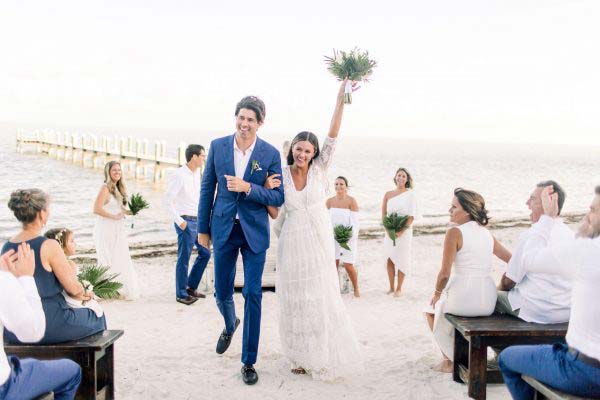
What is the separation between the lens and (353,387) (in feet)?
15.7

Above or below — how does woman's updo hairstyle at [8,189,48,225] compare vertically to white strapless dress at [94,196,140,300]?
above

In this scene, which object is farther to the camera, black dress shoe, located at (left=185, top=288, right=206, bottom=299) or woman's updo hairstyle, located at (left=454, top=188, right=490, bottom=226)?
black dress shoe, located at (left=185, top=288, right=206, bottom=299)

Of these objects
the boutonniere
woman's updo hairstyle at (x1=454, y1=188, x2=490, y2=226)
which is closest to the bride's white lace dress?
the boutonniere

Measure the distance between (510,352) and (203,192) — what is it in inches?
114

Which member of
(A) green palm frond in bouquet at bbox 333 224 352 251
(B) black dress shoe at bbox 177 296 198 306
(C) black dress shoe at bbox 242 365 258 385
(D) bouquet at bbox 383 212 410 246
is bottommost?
(B) black dress shoe at bbox 177 296 198 306

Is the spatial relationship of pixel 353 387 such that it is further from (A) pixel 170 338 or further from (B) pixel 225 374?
(A) pixel 170 338

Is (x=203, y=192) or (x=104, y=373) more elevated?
(x=203, y=192)

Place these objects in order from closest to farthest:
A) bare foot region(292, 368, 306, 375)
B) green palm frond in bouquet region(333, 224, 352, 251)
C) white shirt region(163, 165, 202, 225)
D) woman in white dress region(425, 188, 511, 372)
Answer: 1. woman in white dress region(425, 188, 511, 372)
2. bare foot region(292, 368, 306, 375)
3. white shirt region(163, 165, 202, 225)
4. green palm frond in bouquet region(333, 224, 352, 251)

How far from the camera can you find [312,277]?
4.91 meters

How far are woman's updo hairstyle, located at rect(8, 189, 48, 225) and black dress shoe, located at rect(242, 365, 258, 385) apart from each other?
88.0 inches

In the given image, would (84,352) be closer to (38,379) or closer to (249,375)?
(38,379)

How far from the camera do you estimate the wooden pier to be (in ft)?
116

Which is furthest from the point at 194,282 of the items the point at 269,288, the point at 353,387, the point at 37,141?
the point at 37,141

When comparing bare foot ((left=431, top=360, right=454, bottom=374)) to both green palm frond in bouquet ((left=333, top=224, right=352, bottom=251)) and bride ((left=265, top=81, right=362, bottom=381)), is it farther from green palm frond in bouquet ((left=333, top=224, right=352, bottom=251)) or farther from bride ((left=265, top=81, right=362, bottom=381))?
green palm frond in bouquet ((left=333, top=224, right=352, bottom=251))
